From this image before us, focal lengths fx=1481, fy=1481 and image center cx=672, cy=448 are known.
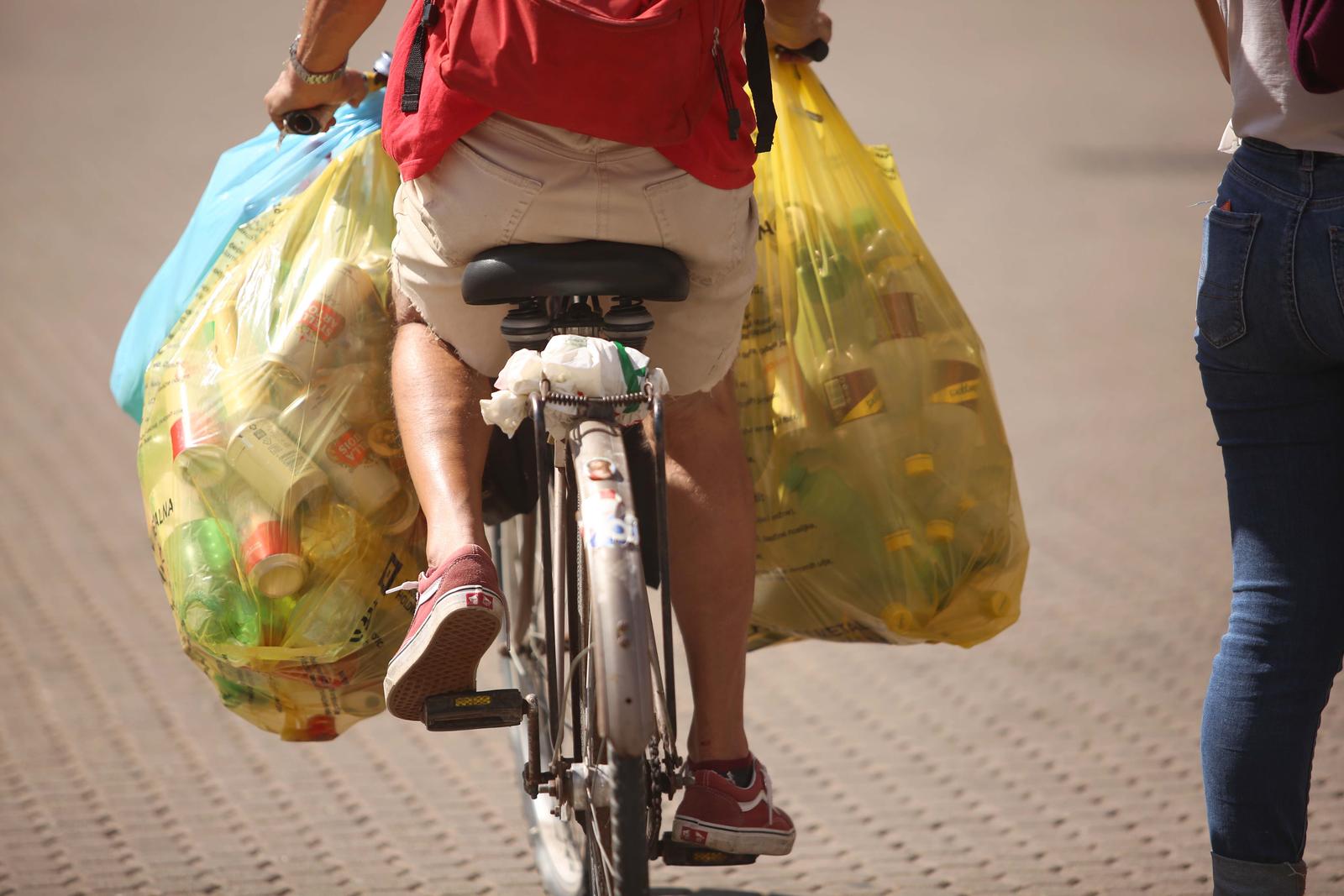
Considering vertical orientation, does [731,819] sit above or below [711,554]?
below

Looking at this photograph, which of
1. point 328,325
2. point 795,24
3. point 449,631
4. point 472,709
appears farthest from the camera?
point 795,24

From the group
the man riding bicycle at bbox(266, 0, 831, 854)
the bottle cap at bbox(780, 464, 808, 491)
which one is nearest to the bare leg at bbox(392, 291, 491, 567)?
the man riding bicycle at bbox(266, 0, 831, 854)

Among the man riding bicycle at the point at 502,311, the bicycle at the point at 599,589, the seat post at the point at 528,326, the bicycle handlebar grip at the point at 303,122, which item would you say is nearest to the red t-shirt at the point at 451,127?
the man riding bicycle at the point at 502,311

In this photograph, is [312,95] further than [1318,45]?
Yes

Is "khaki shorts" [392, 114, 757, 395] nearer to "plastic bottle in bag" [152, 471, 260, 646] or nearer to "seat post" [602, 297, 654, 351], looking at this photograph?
"seat post" [602, 297, 654, 351]

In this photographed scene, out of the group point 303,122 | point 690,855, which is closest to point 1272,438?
point 690,855

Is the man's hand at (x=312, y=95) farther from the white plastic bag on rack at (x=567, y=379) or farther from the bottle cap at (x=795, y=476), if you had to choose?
the bottle cap at (x=795, y=476)

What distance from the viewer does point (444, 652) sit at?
6.82 feet

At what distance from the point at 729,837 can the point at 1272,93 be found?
1.38m

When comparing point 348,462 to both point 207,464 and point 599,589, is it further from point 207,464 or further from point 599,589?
point 599,589

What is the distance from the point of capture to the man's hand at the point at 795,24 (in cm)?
274

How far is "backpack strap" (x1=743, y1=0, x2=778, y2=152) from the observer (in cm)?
227

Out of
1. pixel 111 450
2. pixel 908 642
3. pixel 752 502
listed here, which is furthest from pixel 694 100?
pixel 111 450

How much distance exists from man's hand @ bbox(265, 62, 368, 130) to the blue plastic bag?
252 millimetres
